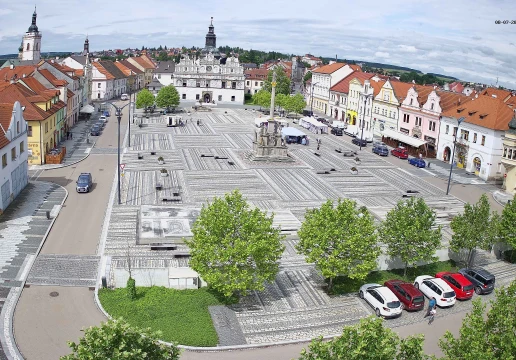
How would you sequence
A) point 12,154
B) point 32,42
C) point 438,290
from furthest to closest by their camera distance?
point 32,42 < point 12,154 < point 438,290

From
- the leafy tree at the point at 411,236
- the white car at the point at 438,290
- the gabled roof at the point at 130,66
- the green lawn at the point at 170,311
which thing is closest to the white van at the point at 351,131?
the leafy tree at the point at 411,236

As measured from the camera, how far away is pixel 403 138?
232 feet

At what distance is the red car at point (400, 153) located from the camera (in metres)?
65.6

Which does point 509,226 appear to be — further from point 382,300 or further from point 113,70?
point 113,70

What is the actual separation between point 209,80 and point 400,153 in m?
61.2

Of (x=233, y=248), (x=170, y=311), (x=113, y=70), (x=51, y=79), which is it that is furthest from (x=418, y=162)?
(x=113, y=70)

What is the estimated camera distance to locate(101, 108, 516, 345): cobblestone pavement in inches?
968

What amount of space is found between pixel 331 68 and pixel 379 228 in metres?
76.3

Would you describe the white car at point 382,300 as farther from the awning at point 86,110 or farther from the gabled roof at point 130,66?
the gabled roof at point 130,66

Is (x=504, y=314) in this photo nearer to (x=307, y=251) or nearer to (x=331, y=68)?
(x=307, y=251)

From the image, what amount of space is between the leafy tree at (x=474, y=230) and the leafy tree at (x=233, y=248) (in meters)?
12.4

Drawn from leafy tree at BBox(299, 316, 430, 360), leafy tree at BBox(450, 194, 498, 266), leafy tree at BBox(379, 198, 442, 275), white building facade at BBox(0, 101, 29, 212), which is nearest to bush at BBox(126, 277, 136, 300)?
leafy tree at BBox(299, 316, 430, 360)

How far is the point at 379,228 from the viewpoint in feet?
97.8

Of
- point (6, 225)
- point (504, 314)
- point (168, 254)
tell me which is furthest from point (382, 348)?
point (6, 225)
